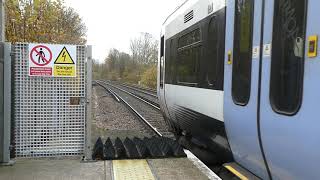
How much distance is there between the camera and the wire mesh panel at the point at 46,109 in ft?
19.4

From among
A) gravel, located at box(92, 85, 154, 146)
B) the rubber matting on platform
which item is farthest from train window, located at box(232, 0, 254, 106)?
gravel, located at box(92, 85, 154, 146)

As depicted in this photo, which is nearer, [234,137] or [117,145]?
[234,137]

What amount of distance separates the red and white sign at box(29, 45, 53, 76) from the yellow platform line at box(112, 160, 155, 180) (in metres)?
1.62

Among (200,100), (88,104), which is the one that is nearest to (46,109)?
(88,104)

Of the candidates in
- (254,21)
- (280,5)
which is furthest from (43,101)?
(280,5)

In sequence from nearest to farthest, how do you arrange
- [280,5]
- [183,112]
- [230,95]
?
1. [280,5]
2. [230,95]
3. [183,112]

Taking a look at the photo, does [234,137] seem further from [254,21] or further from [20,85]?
[20,85]

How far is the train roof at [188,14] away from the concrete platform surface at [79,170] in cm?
213

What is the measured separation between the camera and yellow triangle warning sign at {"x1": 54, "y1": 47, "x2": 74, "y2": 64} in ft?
19.2

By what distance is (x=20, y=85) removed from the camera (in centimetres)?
591

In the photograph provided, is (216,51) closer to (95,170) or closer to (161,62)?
(95,170)

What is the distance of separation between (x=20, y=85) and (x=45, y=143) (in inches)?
34.5

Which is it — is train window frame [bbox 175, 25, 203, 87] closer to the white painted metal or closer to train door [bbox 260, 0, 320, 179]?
the white painted metal

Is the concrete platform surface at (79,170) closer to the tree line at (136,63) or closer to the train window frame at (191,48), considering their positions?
the train window frame at (191,48)
